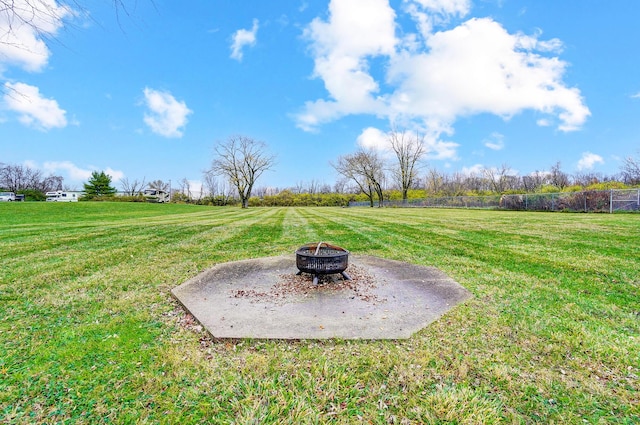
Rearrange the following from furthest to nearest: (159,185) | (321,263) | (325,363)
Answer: (159,185)
(321,263)
(325,363)

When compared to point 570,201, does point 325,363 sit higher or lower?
lower

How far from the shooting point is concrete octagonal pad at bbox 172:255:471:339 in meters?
3.19

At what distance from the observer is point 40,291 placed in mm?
4375

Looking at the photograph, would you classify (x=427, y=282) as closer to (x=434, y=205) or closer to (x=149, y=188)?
(x=434, y=205)

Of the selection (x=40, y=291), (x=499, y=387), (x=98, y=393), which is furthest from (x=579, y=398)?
(x=40, y=291)

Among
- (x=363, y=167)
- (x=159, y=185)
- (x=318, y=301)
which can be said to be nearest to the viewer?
(x=318, y=301)

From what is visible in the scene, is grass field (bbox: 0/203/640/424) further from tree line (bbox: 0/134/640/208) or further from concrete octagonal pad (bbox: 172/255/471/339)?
tree line (bbox: 0/134/640/208)

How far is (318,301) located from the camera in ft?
13.3

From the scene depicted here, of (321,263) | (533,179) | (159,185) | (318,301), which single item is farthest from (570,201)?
(159,185)

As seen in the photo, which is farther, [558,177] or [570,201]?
[558,177]

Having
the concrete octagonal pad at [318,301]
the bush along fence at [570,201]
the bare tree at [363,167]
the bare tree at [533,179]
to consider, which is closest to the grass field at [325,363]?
the concrete octagonal pad at [318,301]

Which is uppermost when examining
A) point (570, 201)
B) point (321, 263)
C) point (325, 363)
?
point (570, 201)

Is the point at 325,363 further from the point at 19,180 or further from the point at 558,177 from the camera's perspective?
the point at 19,180

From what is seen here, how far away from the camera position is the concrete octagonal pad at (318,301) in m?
3.19
